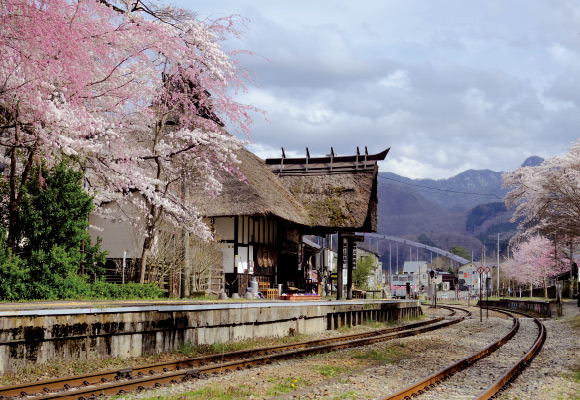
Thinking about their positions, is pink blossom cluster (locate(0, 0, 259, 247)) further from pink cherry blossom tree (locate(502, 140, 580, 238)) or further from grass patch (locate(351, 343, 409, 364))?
pink cherry blossom tree (locate(502, 140, 580, 238))

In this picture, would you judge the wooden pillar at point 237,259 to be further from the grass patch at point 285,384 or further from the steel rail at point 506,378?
the grass patch at point 285,384

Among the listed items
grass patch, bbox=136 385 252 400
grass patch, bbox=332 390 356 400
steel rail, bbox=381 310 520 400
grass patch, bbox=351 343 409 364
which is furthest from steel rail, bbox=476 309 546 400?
grass patch, bbox=136 385 252 400

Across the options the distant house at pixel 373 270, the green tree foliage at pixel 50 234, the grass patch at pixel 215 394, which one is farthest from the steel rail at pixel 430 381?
the distant house at pixel 373 270

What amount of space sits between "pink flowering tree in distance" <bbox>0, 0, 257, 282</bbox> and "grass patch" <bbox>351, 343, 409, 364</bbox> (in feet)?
26.2

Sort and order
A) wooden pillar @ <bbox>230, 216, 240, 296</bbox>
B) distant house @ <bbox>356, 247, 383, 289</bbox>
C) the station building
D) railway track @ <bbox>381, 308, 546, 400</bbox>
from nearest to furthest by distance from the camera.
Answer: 1. railway track @ <bbox>381, 308, 546, 400</bbox>
2. the station building
3. wooden pillar @ <bbox>230, 216, 240, 296</bbox>
4. distant house @ <bbox>356, 247, 383, 289</bbox>

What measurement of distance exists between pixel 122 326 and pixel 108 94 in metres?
7.39

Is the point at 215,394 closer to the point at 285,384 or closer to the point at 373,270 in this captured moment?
the point at 285,384

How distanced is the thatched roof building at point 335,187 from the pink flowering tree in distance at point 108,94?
426 inches

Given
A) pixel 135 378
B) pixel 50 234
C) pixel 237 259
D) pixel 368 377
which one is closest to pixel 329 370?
pixel 368 377

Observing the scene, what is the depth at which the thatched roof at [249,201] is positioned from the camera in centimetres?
2772

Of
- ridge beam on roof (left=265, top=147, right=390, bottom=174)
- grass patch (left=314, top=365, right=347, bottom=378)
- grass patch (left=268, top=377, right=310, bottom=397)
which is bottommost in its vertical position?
grass patch (left=314, top=365, right=347, bottom=378)

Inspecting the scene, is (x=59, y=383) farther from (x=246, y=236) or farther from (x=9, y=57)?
(x=246, y=236)

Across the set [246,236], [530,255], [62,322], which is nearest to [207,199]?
[246,236]

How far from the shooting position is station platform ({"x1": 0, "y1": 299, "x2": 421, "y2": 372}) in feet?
32.7
